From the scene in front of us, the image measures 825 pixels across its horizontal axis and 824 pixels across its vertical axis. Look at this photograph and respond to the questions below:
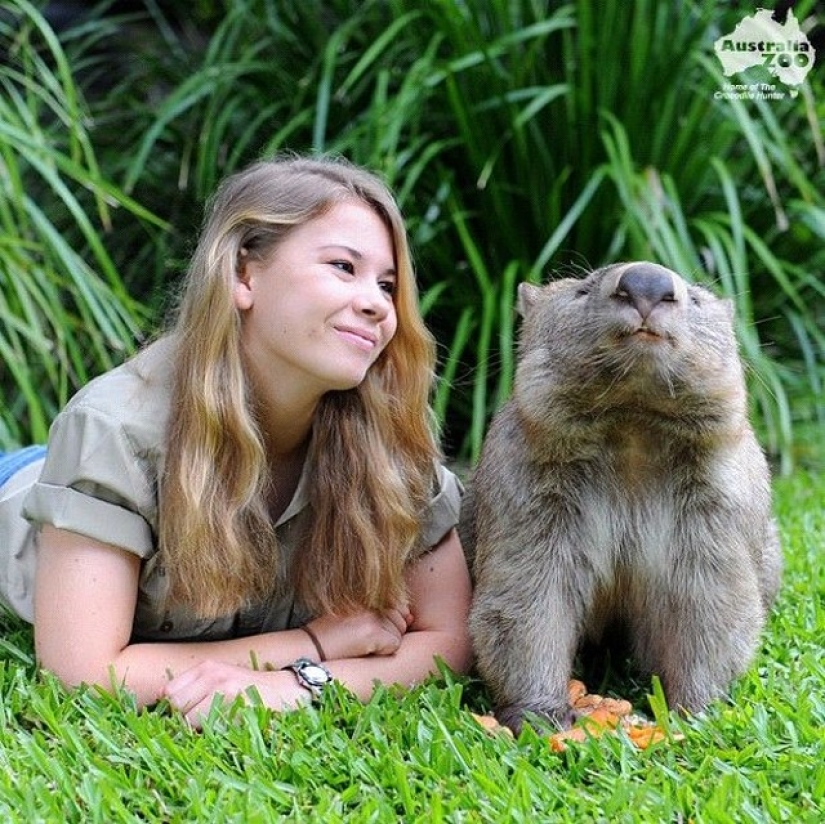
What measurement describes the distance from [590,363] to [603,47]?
3328mm

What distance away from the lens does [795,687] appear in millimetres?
3115

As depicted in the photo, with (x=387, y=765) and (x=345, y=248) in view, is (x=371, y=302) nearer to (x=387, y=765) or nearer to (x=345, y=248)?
(x=345, y=248)

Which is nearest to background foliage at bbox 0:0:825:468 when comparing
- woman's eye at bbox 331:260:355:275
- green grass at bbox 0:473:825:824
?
woman's eye at bbox 331:260:355:275

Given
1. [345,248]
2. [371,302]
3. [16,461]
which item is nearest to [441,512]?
Answer: [371,302]

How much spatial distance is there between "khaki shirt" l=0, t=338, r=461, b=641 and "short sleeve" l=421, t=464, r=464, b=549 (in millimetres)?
347

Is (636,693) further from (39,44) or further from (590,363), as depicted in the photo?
(39,44)

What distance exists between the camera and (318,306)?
3129 millimetres

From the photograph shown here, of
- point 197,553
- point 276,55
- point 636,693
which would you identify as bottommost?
point 636,693

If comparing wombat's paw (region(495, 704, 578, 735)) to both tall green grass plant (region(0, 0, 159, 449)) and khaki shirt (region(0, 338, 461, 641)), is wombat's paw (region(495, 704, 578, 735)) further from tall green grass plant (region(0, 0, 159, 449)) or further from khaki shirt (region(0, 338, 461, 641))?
tall green grass plant (region(0, 0, 159, 449))

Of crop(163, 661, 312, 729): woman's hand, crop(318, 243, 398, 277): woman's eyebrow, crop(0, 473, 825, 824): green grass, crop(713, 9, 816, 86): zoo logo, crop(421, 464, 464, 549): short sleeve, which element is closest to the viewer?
crop(0, 473, 825, 824): green grass

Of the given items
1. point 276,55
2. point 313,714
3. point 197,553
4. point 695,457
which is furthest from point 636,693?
point 276,55

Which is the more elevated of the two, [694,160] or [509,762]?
[694,160]

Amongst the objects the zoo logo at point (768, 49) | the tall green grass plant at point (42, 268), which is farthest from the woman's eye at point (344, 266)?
the zoo logo at point (768, 49)

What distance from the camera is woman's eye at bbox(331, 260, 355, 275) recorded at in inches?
126
